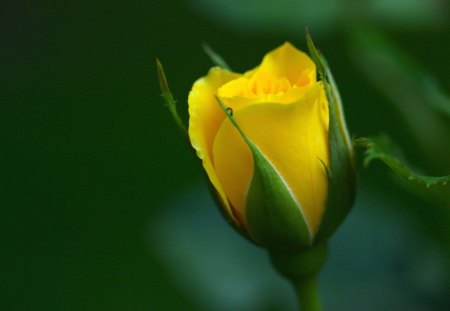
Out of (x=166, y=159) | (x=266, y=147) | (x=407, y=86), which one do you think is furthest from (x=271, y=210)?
(x=166, y=159)

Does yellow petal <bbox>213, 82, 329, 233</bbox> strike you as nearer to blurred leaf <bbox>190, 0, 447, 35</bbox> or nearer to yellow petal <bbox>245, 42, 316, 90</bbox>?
yellow petal <bbox>245, 42, 316, 90</bbox>

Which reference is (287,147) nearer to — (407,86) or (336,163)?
(336,163)

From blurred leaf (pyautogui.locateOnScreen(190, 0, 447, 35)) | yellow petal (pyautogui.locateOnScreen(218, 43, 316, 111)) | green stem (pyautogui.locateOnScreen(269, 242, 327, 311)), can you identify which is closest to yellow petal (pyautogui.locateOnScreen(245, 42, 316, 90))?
yellow petal (pyautogui.locateOnScreen(218, 43, 316, 111))

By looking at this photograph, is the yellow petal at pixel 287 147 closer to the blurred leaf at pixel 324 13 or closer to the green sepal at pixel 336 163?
the green sepal at pixel 336 163

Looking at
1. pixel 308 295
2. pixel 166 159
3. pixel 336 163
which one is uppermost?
pixel 336 163

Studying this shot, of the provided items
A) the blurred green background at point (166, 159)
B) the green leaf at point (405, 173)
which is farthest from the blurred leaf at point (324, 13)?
the green leaf at point (405, 173)

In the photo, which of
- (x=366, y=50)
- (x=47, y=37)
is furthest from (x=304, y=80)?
(x=47, y=37)
